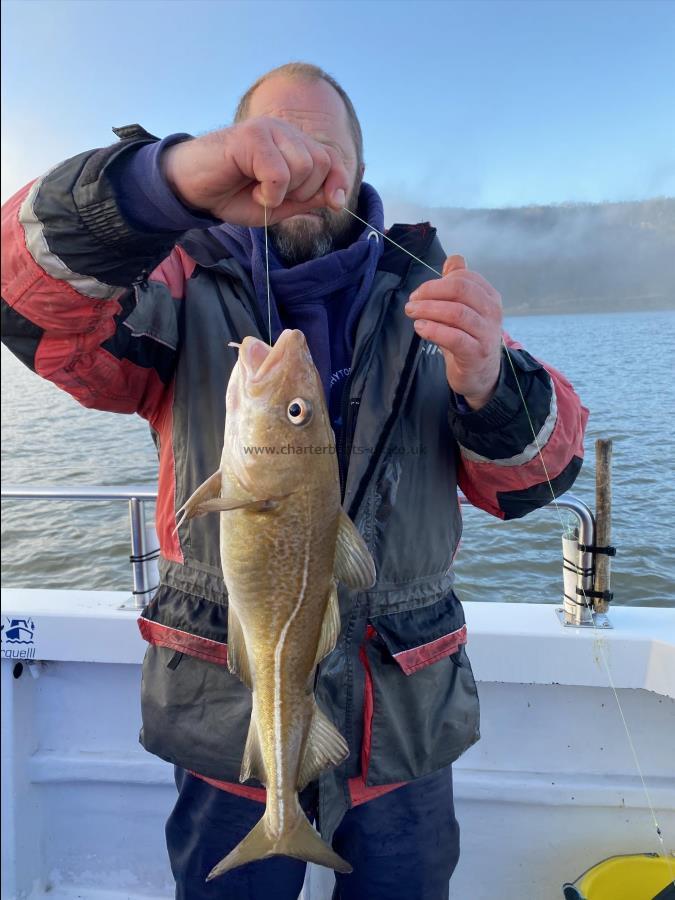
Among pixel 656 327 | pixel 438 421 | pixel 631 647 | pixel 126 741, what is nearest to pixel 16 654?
pixel 126 741

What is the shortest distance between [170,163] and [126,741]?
9.40 ft

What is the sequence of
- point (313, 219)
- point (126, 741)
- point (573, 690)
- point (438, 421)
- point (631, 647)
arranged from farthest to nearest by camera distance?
1. point (126, 741)
2. point (573, 690)
3. point (631, 647)
4. point (313, 219)
5. point (438, 421)

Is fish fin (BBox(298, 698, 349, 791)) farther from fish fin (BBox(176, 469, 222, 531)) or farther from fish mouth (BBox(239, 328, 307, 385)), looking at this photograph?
fish mouth (BBox(239, 328, 307, 385))

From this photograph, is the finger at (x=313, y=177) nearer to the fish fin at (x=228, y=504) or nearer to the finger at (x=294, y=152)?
the finger at (x=294, y=152)

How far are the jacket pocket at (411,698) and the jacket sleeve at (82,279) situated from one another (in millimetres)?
1093

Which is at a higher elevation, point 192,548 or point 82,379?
point 82,379

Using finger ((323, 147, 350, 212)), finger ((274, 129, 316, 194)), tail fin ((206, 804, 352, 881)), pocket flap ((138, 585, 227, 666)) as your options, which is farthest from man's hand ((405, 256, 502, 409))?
tail fin ((206, 804, 352, 881))

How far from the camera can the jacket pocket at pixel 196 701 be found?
1.87 meters

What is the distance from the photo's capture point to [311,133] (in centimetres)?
226

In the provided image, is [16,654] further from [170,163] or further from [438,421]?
[170,163]

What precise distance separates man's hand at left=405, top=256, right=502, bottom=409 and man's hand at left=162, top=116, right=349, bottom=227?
377 millimetres

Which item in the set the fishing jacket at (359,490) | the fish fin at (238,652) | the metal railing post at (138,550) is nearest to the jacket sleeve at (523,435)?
the fishing jacket at (359,490)

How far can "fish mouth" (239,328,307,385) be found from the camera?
1.62 metres

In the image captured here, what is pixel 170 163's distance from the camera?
146 centimetres
